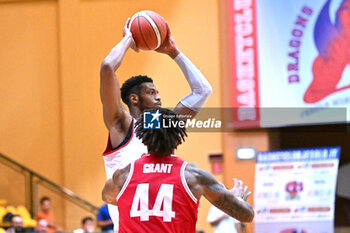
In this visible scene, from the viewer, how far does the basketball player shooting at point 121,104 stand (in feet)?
12.6

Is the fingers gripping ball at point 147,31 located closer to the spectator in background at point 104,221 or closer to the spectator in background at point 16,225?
the spectator in background at point 16,225

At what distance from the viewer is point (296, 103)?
34.0 ft

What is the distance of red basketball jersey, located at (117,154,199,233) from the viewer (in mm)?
3289

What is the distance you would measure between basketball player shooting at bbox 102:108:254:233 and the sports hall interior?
728 cm

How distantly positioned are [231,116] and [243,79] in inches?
25.5

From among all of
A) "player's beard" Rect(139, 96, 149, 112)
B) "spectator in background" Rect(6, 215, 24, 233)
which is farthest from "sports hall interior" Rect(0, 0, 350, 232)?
"player's beard" Rect(139, 96, 149, 112)

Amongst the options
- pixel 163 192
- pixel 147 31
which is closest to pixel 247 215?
pixel 163 192

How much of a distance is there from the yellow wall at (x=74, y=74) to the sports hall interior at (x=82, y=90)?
18 millimetres

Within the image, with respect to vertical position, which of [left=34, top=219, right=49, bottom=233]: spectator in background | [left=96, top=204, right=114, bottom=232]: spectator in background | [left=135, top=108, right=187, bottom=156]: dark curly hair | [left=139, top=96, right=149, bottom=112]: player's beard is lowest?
[left=34, top=219, right=49, bottom=233]: spectator in background

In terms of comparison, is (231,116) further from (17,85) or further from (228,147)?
(17,85)

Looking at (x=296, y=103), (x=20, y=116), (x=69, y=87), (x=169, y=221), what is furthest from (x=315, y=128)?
(x=169, y=221)

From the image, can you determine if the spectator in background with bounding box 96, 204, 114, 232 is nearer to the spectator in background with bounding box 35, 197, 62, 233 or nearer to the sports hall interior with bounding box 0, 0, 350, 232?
the spectator in background with bounding box 35, 197, 62, 233

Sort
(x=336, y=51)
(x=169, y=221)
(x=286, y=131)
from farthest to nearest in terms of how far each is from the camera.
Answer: (x=286, y=131) → (x=336, y=51) → (x=169, y=221)

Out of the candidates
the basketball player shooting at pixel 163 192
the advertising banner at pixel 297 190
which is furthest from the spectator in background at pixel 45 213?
the basketball player shooting at pixel 163 192
